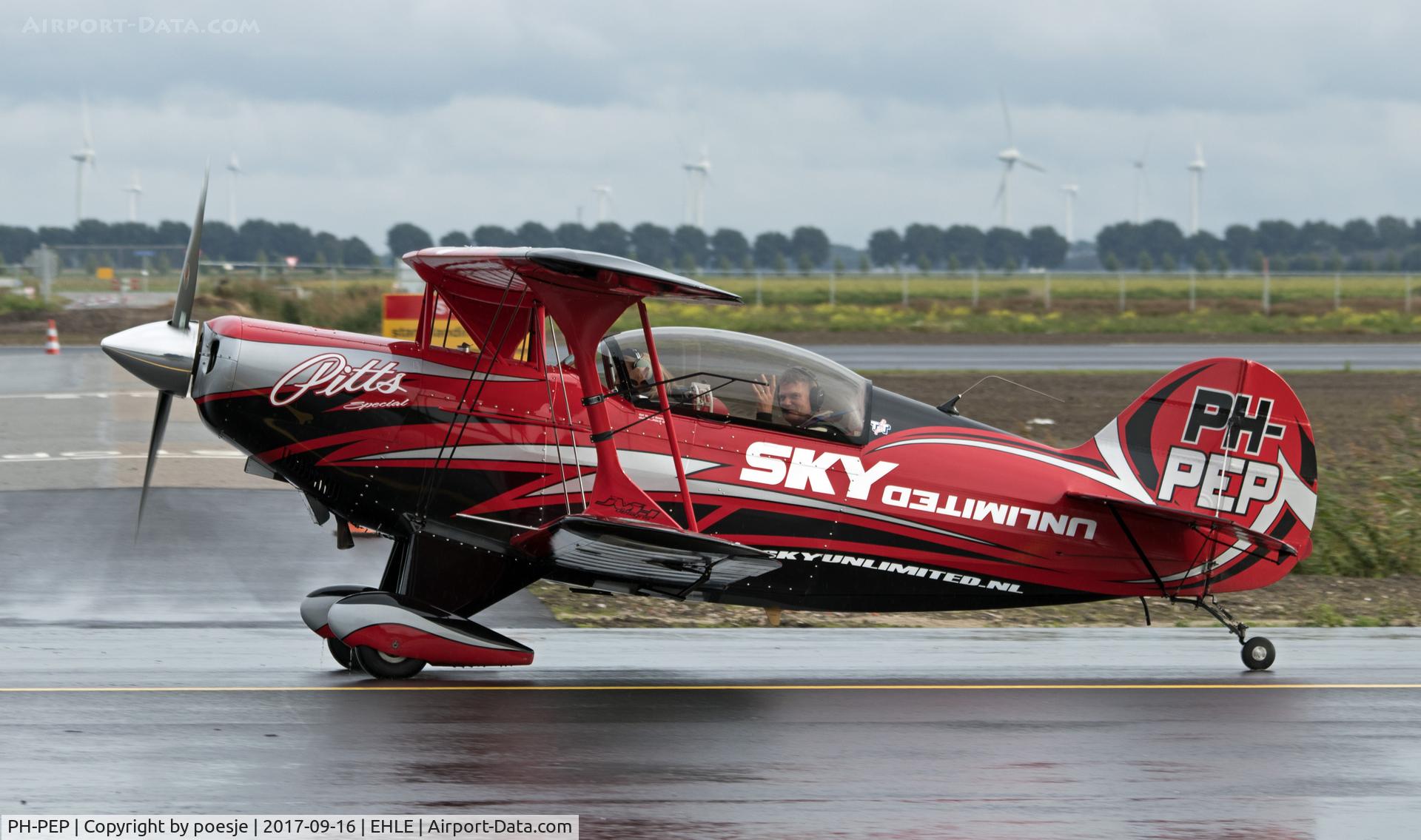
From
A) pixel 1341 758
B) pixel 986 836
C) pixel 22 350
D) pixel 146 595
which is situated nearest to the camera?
pixel 986 836

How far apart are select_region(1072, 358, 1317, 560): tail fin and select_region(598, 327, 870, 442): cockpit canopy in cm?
181

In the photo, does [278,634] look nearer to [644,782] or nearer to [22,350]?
[644,782]

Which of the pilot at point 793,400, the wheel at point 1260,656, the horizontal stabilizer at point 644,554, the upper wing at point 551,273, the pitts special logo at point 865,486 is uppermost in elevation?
the upper wing at point 551,273

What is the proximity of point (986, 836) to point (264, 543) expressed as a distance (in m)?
9.30

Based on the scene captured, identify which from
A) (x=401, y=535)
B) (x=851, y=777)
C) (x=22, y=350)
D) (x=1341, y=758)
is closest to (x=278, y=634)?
(x=401, y=535)

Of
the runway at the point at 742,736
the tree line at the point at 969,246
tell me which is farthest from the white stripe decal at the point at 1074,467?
the tree line at the point at 969,246

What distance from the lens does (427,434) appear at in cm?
869

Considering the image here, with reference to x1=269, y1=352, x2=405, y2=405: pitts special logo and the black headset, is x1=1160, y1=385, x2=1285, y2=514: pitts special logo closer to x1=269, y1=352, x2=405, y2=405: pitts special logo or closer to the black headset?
the black headset

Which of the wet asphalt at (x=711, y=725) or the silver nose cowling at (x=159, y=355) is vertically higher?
the silver nose cowling at (x=159, y=355)

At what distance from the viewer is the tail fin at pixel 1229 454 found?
952 centimetres

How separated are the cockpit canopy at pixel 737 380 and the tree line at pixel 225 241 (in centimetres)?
6185

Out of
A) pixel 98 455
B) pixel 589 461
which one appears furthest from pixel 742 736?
pixel 98 455

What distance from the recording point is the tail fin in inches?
375

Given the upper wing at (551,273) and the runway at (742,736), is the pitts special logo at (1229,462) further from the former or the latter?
the upper wing at (551,273)
